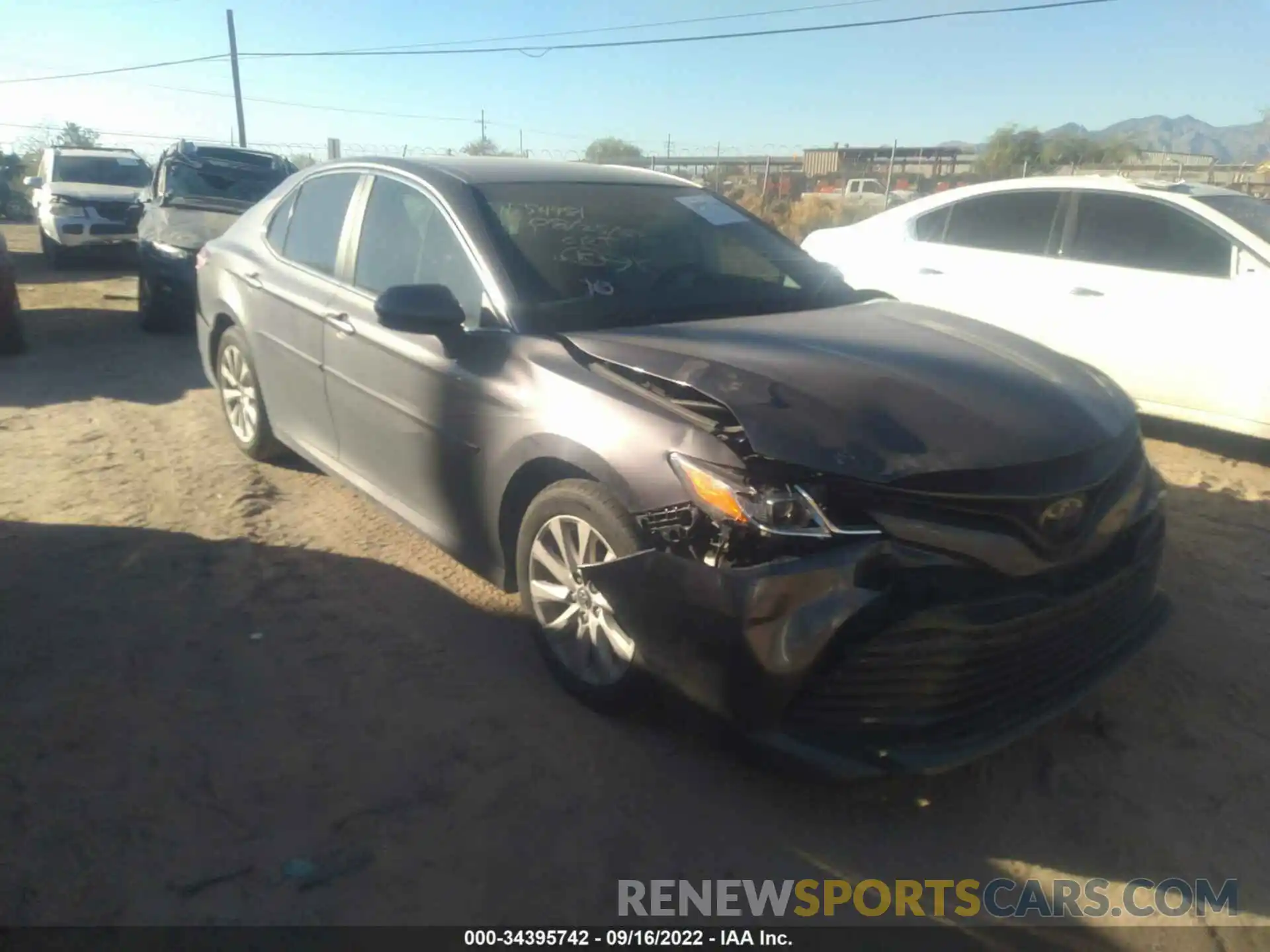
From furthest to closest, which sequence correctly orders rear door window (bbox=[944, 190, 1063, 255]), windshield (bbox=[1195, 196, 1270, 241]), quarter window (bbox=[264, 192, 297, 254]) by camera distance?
rear door window (bbox=[944, 190, 1063, 255]), windshield (bbox=[1195, 196, 1270, 241]), quarter window (bbox=[264, 192, 297, 254])

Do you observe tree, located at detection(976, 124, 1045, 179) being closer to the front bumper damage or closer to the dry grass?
the dry grass

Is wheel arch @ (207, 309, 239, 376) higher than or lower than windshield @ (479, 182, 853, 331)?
lower

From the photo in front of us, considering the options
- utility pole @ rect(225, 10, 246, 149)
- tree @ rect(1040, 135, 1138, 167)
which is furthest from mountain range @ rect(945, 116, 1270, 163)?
utility pole @ rect(225, 10, 246, 149)

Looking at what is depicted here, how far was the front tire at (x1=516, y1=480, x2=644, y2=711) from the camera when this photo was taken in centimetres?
291

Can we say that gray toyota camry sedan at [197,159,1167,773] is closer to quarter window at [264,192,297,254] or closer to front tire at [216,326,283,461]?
quarter window at [264,192,297,254]

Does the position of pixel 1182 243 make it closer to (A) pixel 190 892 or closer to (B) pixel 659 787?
(B) pixel 659 787

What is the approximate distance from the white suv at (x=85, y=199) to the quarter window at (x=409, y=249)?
39.6 feet

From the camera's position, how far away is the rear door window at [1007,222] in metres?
6.52

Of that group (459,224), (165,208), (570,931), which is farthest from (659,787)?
(165,208)

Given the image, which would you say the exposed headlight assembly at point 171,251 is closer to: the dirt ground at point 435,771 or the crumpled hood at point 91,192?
the dirt ground at point 435,771

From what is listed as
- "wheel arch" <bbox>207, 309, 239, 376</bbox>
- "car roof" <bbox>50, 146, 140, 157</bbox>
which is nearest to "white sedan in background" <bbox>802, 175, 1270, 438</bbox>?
"wheel arch" <bbox>207, 309, 239, 376</bbox>

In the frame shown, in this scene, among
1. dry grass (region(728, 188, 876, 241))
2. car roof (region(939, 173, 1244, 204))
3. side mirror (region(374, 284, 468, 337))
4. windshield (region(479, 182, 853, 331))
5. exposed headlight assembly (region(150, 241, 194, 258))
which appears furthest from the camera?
dry grass (region(728, 188, 876, 241))

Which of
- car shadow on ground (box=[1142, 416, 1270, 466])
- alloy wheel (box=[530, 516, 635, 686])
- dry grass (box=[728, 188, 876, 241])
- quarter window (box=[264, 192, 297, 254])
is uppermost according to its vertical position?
quarter window (box=[264, 192, 297, 254])

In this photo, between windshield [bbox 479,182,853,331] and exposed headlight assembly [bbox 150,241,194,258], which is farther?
exposed headlight assembly [bbox 150,241,194,258]
